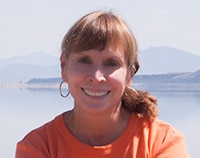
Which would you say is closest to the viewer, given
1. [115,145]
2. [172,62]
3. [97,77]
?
[97,77]

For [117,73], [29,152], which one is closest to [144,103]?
[117,73]

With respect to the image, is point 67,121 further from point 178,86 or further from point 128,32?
point 178,86

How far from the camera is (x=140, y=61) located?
Answer: 1984 mm

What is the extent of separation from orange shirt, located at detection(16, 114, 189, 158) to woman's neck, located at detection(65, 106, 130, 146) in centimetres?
3

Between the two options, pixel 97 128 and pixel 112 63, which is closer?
pixel 112 63

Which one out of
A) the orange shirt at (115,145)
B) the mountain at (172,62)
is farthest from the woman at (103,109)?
the mountain at (172,62)

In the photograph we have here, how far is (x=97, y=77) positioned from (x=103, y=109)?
11 centimetres

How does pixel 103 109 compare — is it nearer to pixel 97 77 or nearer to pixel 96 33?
pixel 97 77

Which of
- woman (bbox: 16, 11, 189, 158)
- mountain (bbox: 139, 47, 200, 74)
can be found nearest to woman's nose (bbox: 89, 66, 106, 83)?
woman (bbox: 16, 11, 189, 158)

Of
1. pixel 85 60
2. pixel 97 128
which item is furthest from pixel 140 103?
pixel 85 60

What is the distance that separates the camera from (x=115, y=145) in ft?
6.21

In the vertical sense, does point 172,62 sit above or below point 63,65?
below

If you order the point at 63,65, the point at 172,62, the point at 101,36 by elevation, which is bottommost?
the point at 172,62

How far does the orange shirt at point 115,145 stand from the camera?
1.87 m
